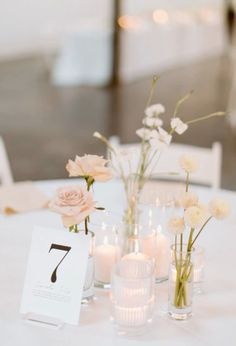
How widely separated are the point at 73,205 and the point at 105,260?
274 millimetres

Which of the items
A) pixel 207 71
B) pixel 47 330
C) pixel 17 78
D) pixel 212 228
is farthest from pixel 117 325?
pixel 207 71

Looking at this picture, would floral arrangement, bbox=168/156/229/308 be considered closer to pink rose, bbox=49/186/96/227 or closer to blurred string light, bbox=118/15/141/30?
pink rose, bbox=49/186/96/227

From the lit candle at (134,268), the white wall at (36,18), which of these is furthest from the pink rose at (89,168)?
the white wall at (36,18)

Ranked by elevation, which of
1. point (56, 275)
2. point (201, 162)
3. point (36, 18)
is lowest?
point (36, 18)

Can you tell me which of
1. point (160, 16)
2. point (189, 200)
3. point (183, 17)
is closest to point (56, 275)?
point (189, 200)

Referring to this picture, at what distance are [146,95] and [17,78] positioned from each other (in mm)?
1529

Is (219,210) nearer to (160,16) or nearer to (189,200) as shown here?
(189,200)

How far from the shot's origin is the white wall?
380 inches

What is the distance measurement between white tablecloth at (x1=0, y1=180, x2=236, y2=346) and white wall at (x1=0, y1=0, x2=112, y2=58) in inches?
291

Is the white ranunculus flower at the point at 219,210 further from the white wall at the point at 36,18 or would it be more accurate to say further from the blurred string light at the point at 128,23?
the white wall at the point at 36,18

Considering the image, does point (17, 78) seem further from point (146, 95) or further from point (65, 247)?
point (65, 247)

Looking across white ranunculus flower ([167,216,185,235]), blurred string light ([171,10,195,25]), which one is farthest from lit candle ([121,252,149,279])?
blurred string light ([171,10,195,25])

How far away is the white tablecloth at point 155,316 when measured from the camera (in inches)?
68.6

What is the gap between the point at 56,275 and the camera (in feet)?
5.96
